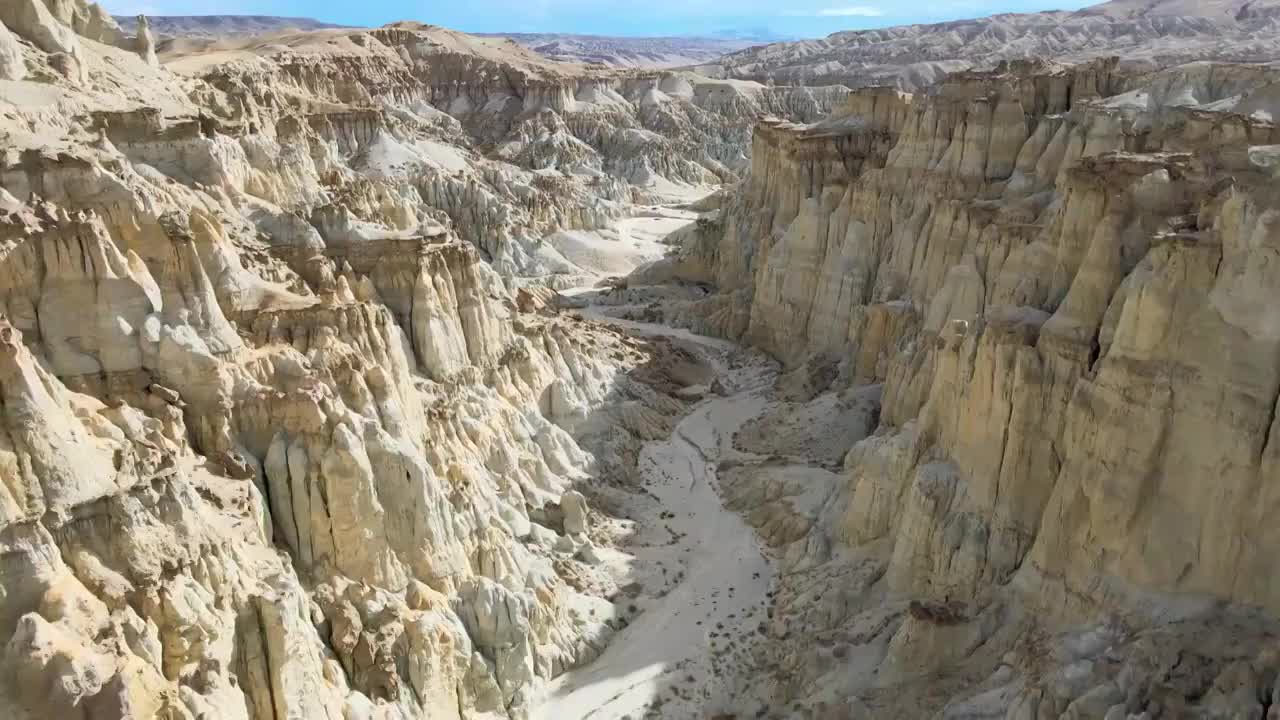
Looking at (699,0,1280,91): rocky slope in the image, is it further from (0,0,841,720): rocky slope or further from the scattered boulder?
the scattered boulder

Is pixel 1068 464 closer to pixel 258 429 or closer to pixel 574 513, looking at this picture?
pixel 574 513

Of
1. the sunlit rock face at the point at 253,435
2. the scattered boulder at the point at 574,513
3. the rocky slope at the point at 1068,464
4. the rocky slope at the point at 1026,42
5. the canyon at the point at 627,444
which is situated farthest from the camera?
the rocky slope at the point at 1026,42

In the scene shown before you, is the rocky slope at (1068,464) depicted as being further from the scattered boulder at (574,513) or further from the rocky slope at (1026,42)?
the rocky slope at (1026,42)

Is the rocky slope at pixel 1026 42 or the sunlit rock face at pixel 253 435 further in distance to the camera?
the rocky slope at pixel 1026 42

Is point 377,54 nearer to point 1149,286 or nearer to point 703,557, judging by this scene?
point 703,557

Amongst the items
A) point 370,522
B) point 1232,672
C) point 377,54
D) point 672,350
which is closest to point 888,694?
point 1232,672

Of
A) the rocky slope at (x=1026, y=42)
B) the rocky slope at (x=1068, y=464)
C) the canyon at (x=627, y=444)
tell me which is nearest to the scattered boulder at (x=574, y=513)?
the canyon at (x=627, y=444)
